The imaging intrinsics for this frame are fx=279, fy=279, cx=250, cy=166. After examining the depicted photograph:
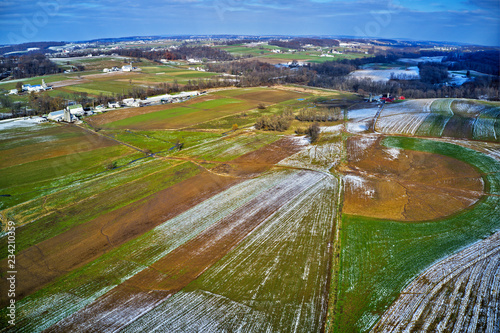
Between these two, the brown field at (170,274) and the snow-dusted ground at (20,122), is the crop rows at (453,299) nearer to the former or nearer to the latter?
the brown field at (170,274)

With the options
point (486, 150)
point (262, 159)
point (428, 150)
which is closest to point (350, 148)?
point (428, 150)

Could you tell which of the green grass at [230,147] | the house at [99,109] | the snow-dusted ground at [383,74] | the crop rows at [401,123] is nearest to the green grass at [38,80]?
the house at [99,109]

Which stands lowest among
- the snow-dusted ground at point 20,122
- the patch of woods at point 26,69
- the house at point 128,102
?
the snow-dusted ground at point 20,122

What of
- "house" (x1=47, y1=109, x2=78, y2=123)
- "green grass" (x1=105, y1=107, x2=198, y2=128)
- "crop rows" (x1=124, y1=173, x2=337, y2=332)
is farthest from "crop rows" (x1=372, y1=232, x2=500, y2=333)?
"house" (x1=47, y1=109, x2=78, y2=123)

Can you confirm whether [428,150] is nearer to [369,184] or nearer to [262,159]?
[369,184]

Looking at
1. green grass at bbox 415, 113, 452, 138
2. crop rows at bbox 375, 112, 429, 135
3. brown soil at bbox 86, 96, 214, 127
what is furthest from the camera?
brown soil at bbox 86, 96, 214, 127

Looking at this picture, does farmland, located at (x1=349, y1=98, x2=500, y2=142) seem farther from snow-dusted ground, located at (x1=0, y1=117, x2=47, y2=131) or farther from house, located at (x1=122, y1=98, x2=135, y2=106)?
snow-dusted ground, located at (x1=0, y1=117, x2=47, y2=131)
